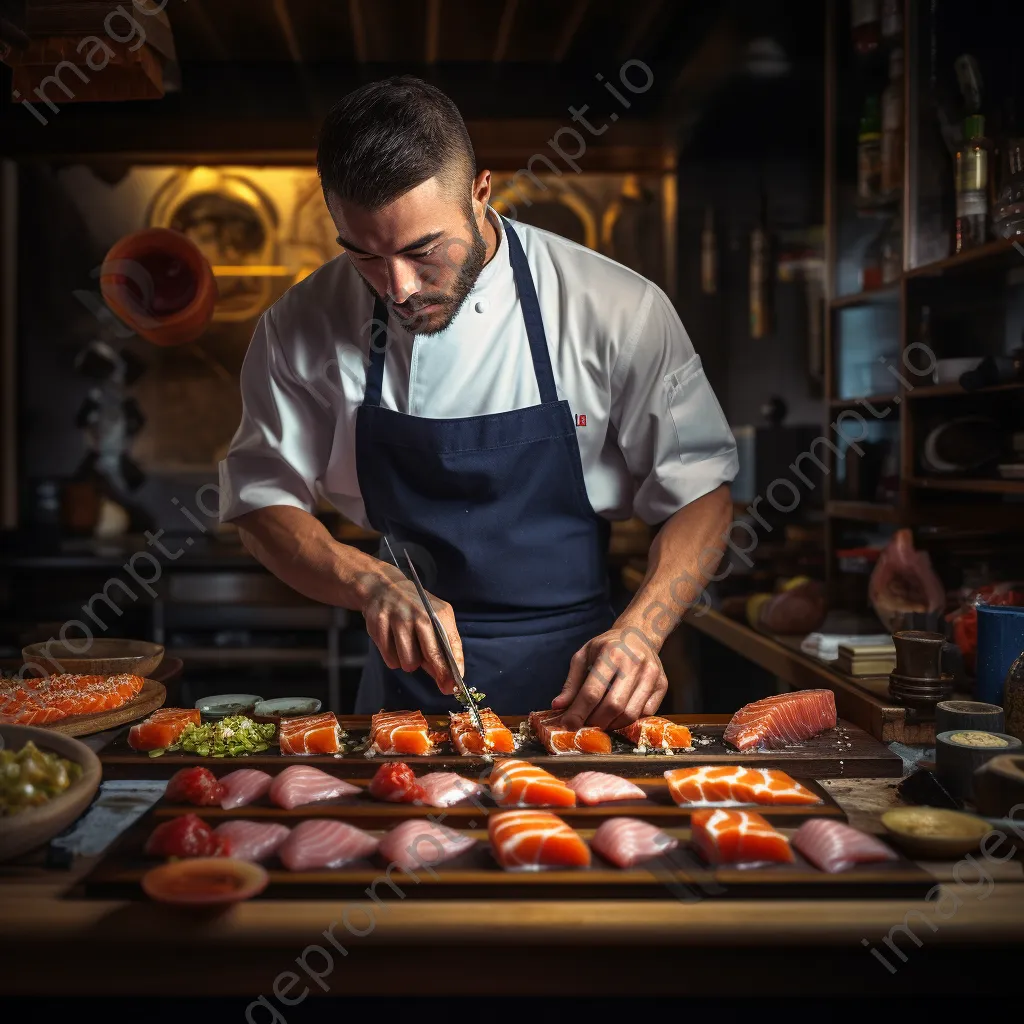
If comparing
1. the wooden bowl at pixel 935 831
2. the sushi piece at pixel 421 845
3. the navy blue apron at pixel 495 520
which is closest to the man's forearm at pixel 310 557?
the navy blue apron at pixel 495 520

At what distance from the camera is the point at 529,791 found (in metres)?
1.57

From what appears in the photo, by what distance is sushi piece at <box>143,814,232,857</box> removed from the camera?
1.39 meters

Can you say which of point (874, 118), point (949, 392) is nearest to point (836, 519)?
point (949, 392)

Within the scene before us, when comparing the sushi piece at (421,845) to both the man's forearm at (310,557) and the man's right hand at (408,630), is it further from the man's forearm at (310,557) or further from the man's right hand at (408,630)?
the man's forearm at (310,557)

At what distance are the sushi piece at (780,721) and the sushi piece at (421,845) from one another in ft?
2.10

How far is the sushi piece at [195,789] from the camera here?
158 cm

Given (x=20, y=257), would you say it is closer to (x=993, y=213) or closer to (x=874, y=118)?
(x=874, y=118)

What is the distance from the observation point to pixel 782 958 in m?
1.25

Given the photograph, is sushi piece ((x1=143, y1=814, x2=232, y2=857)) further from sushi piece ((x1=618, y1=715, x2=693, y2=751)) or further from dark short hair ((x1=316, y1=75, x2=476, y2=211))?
dark short hair ((x1=316, y1=75, x2=476, y2=211))

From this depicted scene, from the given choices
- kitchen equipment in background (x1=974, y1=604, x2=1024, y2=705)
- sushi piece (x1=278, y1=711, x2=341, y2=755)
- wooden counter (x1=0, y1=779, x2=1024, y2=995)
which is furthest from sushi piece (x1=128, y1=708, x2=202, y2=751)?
kitchen equipment in background (x1=974, y1=604, x2=1024, y2=705)

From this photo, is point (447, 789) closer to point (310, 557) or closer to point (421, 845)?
point (421, 845)

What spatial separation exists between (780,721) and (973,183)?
1788 millimetres

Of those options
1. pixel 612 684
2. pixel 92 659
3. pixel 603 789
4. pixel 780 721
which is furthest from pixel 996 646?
pixel 92 659

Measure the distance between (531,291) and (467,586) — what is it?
69cm
